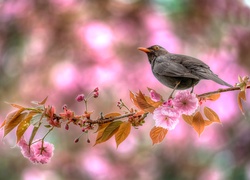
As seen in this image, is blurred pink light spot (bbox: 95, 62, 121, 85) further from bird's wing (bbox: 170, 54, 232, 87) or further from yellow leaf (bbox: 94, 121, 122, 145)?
yellow leaf (bbox: 94, 121, 122, 145)

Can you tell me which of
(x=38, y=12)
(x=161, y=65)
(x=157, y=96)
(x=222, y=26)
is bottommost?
(x=157, y=96)

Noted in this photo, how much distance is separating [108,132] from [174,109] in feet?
0.47

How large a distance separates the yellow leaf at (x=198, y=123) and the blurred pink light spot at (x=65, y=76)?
2955mm

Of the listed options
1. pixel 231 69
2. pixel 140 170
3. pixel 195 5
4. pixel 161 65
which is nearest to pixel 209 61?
pixel 231 69

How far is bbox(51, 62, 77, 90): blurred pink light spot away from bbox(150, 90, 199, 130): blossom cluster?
295 cm

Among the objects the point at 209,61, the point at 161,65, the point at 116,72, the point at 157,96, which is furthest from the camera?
the point at 116,72

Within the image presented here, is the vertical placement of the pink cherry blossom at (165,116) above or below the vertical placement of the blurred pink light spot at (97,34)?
below

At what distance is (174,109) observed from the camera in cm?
111

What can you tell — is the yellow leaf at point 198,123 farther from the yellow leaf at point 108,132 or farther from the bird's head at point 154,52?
the bird's head at point 154,52

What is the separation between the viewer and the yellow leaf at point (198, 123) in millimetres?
1105

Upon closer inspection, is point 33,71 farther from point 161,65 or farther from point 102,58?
point 161,65

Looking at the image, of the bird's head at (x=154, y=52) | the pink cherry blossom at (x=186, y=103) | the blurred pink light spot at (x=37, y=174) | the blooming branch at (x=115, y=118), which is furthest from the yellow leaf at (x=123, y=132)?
the blurred pink light spot at (x=37, y=174)

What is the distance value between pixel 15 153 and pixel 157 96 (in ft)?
10.5

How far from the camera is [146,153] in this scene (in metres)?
4.36
